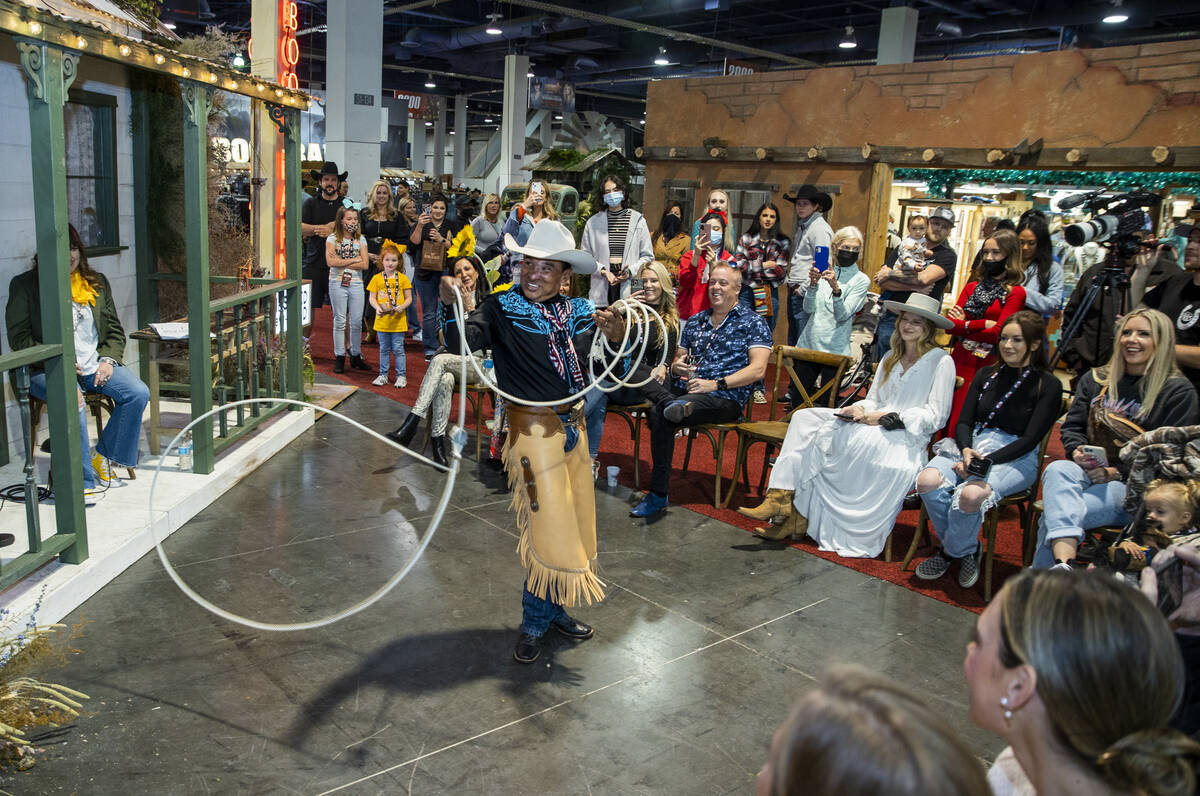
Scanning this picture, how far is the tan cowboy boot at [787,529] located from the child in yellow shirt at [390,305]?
426 cm

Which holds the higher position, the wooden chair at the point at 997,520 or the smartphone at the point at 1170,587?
the smartphone at the point at 1170,587

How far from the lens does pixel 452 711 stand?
3.42 m

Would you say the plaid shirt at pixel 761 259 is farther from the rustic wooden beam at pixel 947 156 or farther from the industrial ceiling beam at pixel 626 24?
the industrial ceiling beam at pixel 626 24

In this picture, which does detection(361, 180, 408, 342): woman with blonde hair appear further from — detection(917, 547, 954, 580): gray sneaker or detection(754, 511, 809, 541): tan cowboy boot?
detection(917, 547, 954, 580): gray sneaker

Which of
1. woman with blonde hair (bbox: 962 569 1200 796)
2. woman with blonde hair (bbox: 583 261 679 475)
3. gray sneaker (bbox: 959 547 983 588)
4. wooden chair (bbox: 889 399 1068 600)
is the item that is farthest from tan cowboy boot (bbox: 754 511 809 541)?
woman with blonde hair (bbox: 962 569 1200 796)

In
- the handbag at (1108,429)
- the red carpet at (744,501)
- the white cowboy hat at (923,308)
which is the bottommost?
the red carpet at (744,501)

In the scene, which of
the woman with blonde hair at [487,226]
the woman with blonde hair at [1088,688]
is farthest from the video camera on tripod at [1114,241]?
the woman with blonde hair at [487,226]

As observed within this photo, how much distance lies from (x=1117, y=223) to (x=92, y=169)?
23.6ft

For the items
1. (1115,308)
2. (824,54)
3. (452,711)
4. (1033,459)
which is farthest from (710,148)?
(824,54)

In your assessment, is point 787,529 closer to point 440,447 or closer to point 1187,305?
point 440,447

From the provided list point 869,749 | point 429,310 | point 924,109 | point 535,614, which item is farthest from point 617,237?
point 869,749

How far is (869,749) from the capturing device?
104cm

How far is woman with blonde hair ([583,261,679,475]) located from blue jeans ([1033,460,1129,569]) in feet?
7.68

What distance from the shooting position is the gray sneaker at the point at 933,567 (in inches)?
192
